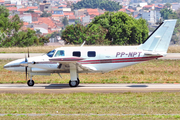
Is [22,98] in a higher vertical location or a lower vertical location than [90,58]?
lower

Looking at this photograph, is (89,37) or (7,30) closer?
(89,37)

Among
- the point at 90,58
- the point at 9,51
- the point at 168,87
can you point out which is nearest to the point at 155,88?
the point at 168,87

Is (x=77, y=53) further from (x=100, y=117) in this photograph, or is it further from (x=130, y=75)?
(x=130, y=75)

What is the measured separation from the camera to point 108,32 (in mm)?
82500

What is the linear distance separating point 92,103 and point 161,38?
810 cm

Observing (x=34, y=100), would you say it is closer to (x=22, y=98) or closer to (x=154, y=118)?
(x=22, y=98)

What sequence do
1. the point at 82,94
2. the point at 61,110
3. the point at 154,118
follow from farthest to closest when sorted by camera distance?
the point at 82,94
the point at 61,110
the point at 154,118

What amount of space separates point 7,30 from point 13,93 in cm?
5849

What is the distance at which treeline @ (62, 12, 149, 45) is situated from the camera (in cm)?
7344

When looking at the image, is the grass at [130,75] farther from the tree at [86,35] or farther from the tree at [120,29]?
the tree at [120,29]

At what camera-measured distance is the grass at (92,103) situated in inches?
626

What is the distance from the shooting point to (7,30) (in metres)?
76.8

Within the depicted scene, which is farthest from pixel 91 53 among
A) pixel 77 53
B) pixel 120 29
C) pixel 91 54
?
pixel 120 29

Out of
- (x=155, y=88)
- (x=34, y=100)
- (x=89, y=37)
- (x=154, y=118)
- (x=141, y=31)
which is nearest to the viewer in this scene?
(x=154, y=118)
